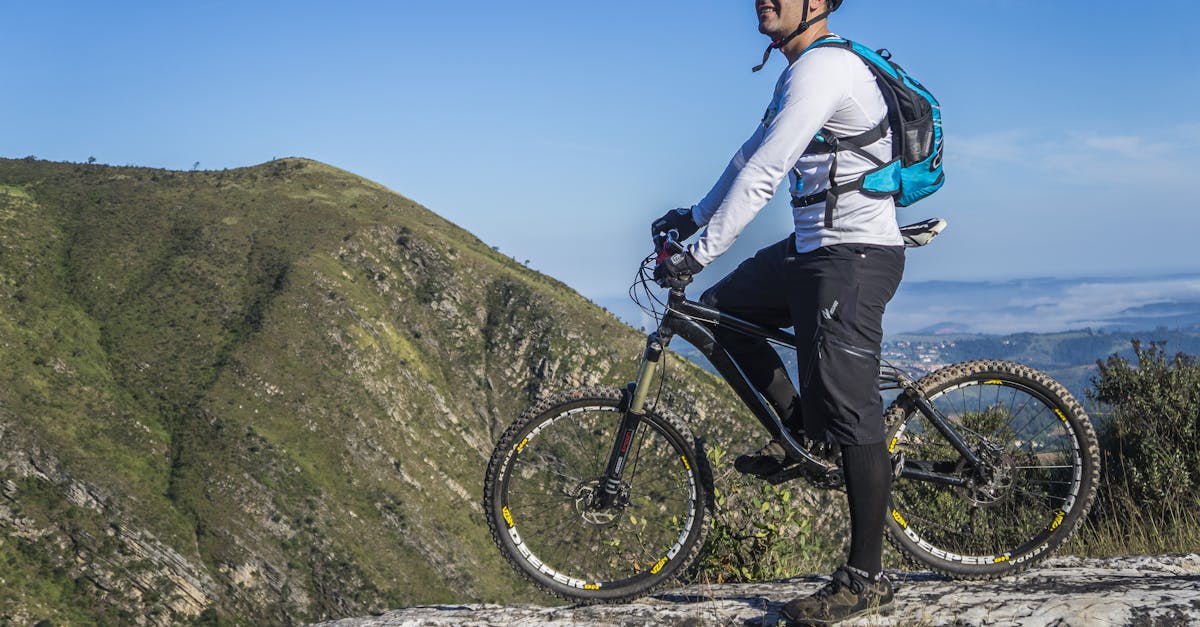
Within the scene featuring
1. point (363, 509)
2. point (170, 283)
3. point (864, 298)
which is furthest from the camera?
Answer: point (170, 283)

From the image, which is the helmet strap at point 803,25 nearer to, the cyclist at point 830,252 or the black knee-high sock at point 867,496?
the cyclist at point 830,252

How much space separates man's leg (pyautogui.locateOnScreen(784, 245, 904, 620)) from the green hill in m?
68.9

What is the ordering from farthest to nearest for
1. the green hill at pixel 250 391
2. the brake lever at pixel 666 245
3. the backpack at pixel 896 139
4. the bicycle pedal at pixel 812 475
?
1. the green hill at pixel 250 391
2. the bicycle pedal at pixel 812 475
3. the brake lever at pixel 666 245
4. the backpack at pixel 896 139

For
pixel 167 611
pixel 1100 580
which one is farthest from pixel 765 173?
pixel 167 611

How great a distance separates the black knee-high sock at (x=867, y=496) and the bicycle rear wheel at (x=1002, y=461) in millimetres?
547

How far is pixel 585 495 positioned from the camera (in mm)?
5113

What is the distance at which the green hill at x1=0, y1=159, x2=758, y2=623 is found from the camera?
89562 mm

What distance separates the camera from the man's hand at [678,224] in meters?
4.78

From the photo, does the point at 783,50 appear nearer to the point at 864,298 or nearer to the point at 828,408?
the point at 864,298

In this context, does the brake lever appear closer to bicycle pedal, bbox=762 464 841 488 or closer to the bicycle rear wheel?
bicycle pedal, bbox=762 464 841 488

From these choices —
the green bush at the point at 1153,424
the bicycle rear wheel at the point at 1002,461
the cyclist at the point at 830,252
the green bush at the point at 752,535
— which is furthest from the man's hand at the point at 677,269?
the green bush at the point at 1153,424

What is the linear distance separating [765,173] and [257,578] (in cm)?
10175

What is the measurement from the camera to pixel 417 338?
138m

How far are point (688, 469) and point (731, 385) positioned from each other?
1.79 ft
